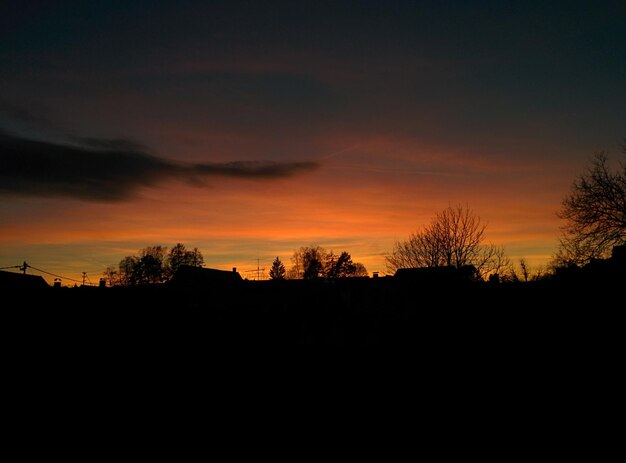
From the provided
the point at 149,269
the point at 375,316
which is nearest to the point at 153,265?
the point at 149,269

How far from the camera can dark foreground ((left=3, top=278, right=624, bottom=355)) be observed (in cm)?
1911

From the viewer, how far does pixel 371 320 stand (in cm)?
2102

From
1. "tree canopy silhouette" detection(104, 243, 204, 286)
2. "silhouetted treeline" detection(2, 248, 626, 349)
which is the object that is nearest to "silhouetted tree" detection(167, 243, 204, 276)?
"tree canopy silhouette" detection(104, 243, 204, 286)

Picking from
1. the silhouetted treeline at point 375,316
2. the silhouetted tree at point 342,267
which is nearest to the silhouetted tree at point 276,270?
the silhouetted tree at point 342,267

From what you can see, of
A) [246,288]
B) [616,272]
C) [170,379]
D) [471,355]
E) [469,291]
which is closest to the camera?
[170,379]

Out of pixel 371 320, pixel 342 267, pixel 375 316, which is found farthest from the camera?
pixel 342 267

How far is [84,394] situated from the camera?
42.1 feet

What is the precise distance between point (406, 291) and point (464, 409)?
519 inches

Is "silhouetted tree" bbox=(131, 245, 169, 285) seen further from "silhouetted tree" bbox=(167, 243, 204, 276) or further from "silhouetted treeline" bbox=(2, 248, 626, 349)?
"silhouetted treeline" bbox=(2, 248, 626, 349)

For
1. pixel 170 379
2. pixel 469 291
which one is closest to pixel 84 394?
pixel 170 379

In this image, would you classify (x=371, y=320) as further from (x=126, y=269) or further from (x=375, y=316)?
(x=126, y=269)

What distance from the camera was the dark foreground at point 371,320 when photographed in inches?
752

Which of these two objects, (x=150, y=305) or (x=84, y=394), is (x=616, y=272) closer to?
(x=84, y=394)

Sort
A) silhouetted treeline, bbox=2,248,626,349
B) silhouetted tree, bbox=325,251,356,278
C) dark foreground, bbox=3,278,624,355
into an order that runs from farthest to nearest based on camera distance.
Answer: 1. silhouetted tree, bbox=325,251,356,278
2. silhouetted treeline, bbox=2,248,626,349
3. dark foreground, bbox=3,278,624,355
